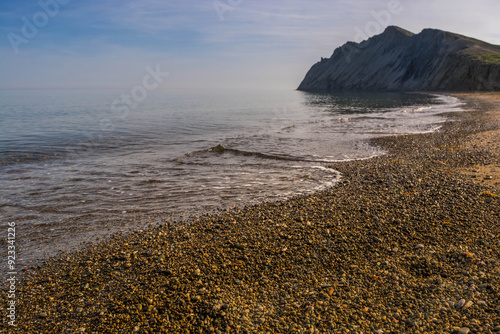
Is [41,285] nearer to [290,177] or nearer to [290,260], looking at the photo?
[290,260]

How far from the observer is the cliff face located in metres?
103

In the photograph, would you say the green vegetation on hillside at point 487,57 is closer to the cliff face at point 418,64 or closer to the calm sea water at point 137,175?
the cliff face at point 418,64

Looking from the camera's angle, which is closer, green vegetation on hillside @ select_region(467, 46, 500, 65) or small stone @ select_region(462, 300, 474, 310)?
small stone @ select_region(462, 300, 474, 310)

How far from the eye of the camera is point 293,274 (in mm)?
6906

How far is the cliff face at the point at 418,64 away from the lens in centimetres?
10293

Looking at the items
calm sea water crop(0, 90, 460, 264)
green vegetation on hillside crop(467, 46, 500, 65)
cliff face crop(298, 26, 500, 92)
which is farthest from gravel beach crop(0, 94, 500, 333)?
green vegetation on hillside crop(467, 46, 500, 65)

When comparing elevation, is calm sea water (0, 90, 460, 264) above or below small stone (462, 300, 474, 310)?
above

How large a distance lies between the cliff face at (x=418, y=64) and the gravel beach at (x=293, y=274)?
113 meters

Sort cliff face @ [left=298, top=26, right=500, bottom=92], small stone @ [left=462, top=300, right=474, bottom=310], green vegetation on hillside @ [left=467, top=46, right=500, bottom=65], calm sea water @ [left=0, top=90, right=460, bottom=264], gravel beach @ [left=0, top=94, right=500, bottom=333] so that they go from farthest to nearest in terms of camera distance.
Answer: cliff face @ [left=298, top=26, right=500, bottom=92]
green vegetation on hillside @ [left=467, top=46, right=500, bottom=65]
calm sea water @ [left=0, top=90, right=460, bottom=264]
small stone @ [left=462, top=300, right=474, bottom=310]
gravel beach @ [left=0, top=94, right=500, bottom=333]

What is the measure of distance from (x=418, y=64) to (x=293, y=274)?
160871 millimetres

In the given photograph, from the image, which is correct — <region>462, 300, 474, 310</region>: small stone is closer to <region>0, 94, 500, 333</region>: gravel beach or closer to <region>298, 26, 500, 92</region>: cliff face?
<region>0, 94, 500, 333</region>: gravel beach

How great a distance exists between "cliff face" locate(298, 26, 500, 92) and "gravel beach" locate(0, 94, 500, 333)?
11273 centimetres

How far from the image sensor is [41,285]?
269 inches

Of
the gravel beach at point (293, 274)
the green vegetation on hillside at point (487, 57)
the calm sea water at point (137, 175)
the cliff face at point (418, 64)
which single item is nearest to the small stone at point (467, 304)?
the gravel beach at point (293, 274)
